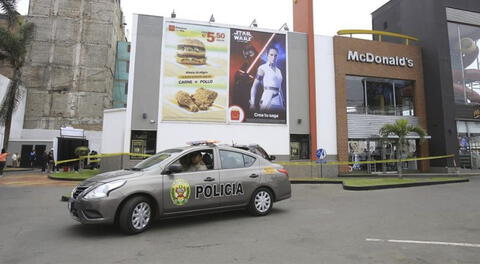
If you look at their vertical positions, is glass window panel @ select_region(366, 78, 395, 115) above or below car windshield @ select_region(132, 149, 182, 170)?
above

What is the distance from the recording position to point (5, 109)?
2377cm

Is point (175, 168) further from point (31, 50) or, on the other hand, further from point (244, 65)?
point (31, 50)

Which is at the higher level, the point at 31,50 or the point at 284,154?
the point at 31,50

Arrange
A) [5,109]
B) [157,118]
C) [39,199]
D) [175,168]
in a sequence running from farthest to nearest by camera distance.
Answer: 1. [5,109]
2. [157,118]
3. [39,199]
4. [175,168]

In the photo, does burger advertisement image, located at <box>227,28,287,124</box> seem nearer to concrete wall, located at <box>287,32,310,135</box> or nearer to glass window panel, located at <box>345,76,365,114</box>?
concrete wall, located at <box>287,32,310,135</box>

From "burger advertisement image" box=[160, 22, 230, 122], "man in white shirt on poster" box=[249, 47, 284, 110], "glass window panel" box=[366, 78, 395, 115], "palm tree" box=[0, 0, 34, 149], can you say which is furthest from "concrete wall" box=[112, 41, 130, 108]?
"glass window panel" box=[366, 78, 395, 115]

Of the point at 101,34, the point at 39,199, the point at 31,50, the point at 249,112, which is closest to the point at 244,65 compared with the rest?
the point at 249,112

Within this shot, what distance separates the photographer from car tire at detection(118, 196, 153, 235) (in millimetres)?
5250

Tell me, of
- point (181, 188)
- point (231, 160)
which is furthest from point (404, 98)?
point (181, 188)

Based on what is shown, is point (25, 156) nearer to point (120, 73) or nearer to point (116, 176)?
point (120, 73)

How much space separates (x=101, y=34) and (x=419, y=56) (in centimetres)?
3141

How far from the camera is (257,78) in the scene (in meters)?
18.8

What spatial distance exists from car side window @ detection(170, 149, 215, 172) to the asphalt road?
113cm

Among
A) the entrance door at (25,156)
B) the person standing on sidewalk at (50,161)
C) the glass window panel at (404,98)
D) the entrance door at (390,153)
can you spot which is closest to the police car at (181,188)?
the entrance door at (390,153)
